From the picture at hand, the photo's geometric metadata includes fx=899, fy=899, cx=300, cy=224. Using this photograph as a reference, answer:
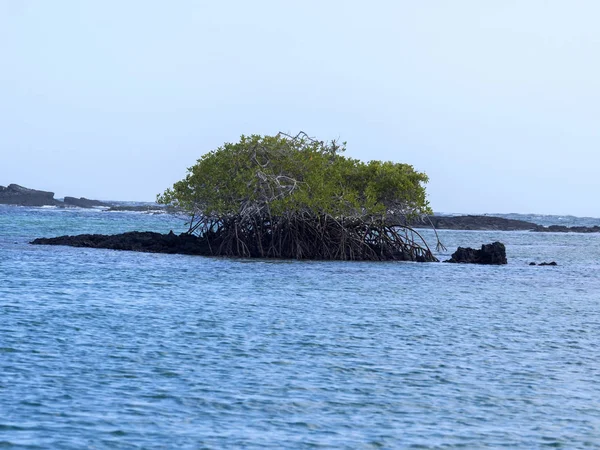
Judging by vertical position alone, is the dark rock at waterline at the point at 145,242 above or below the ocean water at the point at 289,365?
above

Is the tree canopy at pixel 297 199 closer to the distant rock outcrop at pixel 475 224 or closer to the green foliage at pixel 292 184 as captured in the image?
the green foliage at pixel 292 184

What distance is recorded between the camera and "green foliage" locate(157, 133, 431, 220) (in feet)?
124

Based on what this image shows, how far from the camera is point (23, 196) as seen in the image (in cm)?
16338

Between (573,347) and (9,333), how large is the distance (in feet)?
34.6

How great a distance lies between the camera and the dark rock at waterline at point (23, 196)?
163m

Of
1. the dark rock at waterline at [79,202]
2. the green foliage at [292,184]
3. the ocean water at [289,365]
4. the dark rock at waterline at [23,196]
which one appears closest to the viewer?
the ocean water at [289,365]

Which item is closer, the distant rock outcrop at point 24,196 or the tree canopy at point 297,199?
the tree canopy at point 297,199

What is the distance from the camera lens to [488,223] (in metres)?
109

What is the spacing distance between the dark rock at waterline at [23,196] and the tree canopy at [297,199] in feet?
426

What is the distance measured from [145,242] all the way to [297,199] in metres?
10.0

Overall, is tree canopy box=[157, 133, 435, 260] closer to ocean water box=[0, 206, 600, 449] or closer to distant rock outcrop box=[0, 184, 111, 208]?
ocean water box=[0, 206, 600, 449]

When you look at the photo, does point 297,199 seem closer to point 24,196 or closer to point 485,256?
point 485,256

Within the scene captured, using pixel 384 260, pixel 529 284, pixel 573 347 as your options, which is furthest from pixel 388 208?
pixel 573 347

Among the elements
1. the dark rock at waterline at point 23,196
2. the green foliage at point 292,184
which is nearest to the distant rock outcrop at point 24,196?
the dark rock at waterline at point 23,196
